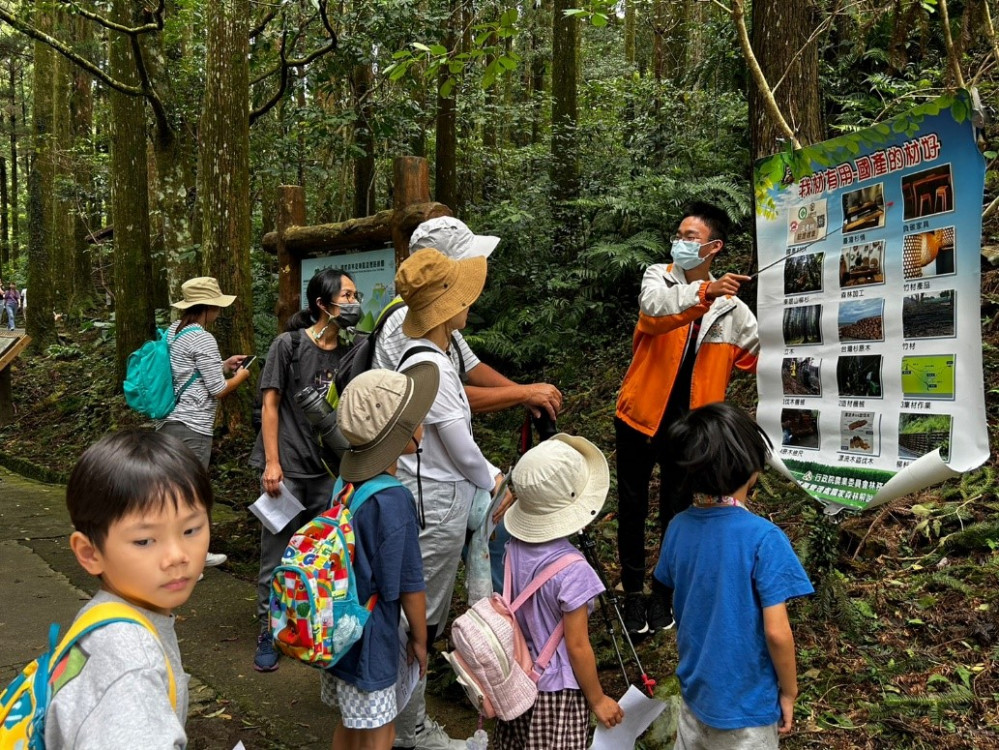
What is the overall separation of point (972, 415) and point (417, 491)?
191 cm

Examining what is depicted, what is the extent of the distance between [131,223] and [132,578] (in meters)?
10.3

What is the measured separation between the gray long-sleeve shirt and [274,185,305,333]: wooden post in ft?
16.3

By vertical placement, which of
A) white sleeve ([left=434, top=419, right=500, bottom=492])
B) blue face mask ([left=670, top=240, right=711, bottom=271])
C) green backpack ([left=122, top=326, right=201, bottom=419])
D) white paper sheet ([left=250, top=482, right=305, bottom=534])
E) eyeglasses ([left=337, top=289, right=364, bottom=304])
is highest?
blue face mask ([left=670, top=240, right=711, bottom=271])

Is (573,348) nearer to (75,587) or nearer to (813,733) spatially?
(75,587)

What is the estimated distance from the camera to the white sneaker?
3.39 m

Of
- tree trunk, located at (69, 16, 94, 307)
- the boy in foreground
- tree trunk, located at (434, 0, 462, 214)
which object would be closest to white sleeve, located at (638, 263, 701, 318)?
the boy in foreground

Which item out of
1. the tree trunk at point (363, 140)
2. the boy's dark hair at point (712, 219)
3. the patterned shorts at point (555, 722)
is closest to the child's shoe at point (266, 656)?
the patterned shorts at point (555, 722)

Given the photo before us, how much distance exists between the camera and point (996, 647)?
3648mm

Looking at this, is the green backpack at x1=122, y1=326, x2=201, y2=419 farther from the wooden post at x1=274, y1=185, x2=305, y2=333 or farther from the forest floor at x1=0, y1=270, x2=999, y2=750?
the forest floor at x1=0, y1=270, x2=999, y2=750

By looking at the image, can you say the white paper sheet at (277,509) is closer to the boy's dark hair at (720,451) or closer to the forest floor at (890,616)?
the forest floor at (890,616)

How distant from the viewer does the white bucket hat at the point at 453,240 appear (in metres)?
3.63

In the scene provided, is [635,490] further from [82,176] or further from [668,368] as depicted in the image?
[82,176]

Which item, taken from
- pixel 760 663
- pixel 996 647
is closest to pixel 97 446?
pixel 760 663

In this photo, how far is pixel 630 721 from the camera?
277 centimetres
